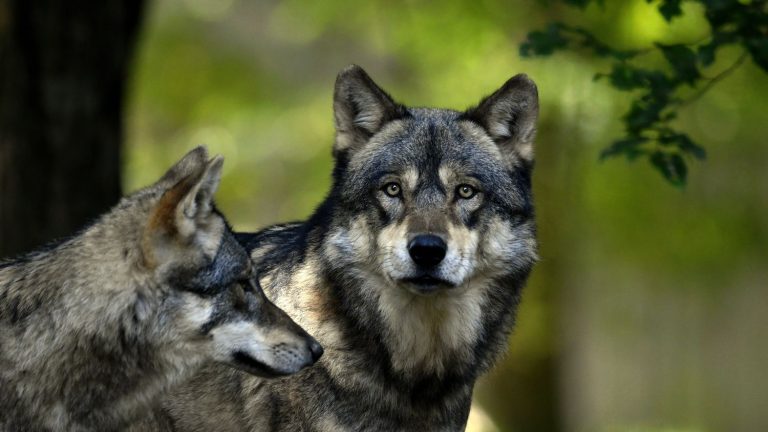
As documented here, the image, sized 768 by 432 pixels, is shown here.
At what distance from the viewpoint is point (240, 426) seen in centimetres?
700

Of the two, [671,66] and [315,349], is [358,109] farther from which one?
[671,66]

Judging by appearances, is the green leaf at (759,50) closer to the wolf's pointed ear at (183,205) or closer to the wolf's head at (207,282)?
the wolf's head at (207,282)

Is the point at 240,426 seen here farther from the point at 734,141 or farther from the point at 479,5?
the point at 734,141

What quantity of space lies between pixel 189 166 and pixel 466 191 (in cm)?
178

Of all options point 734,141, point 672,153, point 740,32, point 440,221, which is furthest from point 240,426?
point 734,141

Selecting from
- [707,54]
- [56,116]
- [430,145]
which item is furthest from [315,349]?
[56,116]

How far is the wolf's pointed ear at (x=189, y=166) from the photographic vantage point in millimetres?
5832

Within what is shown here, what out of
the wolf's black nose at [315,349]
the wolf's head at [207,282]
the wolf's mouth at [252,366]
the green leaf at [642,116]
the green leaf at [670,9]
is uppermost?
the green leaf at [670,9]

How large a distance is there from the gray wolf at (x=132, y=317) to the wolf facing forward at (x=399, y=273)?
2.46ft

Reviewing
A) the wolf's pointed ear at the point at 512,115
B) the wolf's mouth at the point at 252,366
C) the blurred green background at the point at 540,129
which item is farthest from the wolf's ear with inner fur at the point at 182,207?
the blurred green background at the point at 540,129

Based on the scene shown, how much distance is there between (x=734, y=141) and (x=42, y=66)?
9.66 metres

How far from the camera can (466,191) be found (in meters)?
6.93

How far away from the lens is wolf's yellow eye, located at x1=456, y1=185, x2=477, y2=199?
691cm

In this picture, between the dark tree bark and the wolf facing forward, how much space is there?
134 inches
